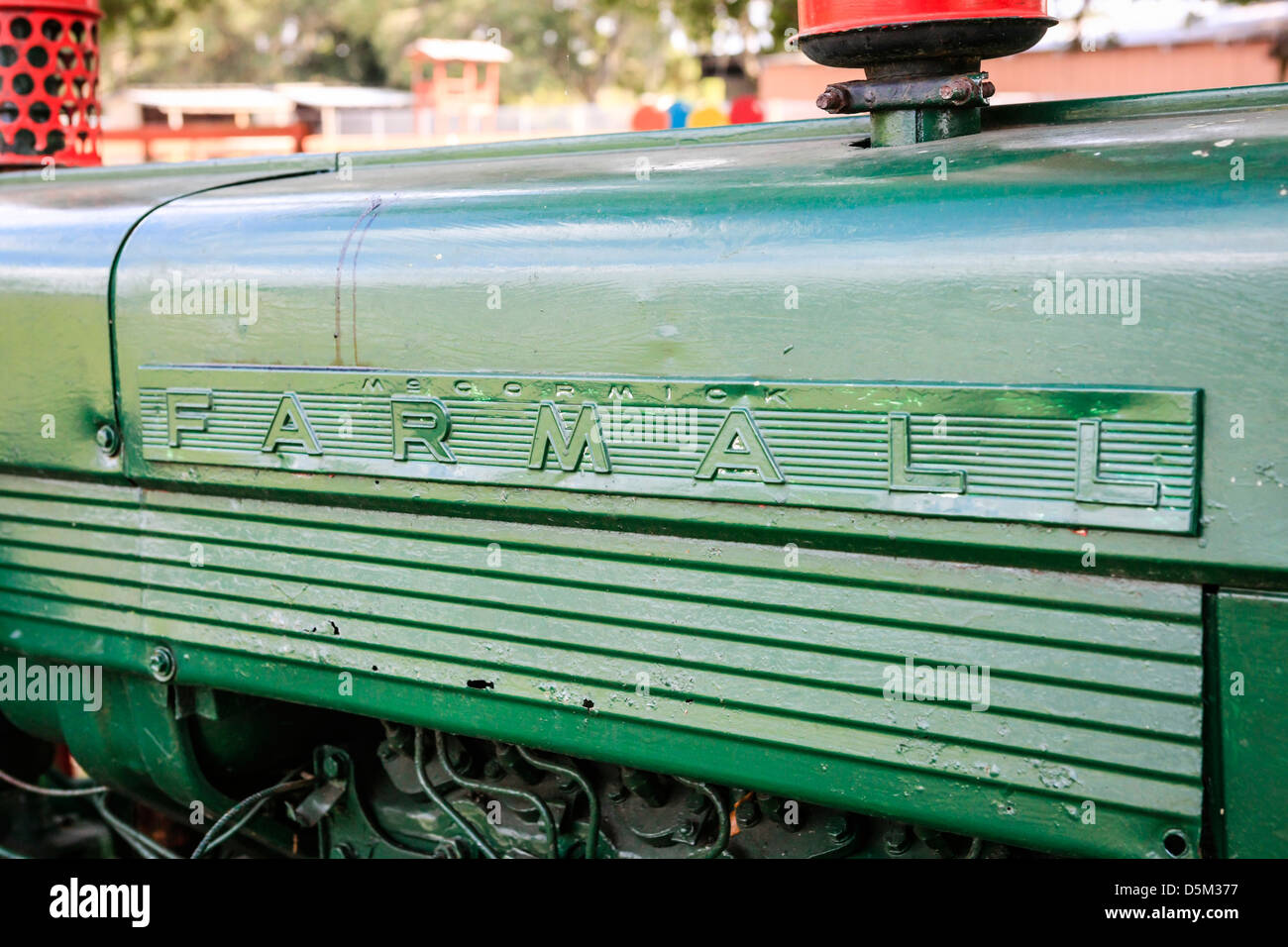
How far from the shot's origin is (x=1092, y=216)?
154 cm

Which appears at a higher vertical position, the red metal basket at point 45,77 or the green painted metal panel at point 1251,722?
the red metal basket at point 45,77

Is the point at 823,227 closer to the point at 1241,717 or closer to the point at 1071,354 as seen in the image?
the point at 1071,354

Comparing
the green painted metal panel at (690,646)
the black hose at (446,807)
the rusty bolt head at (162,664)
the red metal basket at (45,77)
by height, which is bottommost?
the black hose at (446,807)

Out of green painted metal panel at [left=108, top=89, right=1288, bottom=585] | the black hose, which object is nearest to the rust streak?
green painted metal panel at [left=108, top=89, right=1288, bottom=585]

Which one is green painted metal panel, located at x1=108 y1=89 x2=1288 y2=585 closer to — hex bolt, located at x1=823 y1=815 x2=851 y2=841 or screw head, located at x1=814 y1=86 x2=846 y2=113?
screw head, located at x1=814 y1=86 x2=846 y2=113

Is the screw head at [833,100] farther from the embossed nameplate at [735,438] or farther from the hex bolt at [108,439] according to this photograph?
the hex bolt at [108,439]

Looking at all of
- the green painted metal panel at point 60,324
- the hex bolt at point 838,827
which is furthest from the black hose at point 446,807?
the green painted metal panel at point 60,324

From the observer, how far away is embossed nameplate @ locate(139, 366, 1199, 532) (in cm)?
148

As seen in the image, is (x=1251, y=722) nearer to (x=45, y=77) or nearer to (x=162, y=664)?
(x=162, y=664)

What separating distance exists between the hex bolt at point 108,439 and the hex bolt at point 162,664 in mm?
344

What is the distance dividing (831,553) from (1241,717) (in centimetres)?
49

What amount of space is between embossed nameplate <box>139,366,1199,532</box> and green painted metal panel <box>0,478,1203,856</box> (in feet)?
0.29

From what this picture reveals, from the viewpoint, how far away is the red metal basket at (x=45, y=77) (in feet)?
10.7

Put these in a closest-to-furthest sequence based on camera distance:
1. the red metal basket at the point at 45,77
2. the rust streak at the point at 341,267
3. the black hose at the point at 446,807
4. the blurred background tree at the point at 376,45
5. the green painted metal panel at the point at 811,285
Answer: the green painted metal panel at the point at 811,285
the rust streak at the point at 341,267
the black hose at the point at 446,807
the red metal basket at the point at 45,77
the blurred background tree at the point at 376,45
